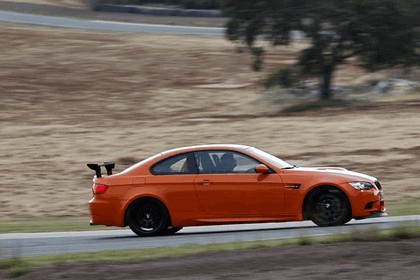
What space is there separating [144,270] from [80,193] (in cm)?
1300

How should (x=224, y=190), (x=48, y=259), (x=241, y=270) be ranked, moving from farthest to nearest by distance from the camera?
1. (x=224, y=190)
2. (x=48, y=259)
3. (x=241, y=270)

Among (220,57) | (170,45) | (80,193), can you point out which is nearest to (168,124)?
(80,193)

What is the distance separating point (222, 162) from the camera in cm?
1536

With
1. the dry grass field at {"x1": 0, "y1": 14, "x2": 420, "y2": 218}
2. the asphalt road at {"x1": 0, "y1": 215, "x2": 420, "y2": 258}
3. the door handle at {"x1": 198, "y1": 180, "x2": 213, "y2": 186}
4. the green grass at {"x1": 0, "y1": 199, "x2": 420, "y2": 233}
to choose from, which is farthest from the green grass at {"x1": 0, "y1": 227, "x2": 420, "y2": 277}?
the dry grass field at {"x1": 0, "y1": 14, "x2": 420, "y2": 218}

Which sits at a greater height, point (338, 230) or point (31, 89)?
point (31, 89)

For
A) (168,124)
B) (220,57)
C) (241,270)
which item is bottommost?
(241,270)

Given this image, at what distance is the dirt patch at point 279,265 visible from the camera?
985 centimetres

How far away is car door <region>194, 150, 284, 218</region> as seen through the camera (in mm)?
15008

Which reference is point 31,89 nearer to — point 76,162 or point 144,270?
point 76,162

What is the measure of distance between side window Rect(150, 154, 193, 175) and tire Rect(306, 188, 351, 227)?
1940 mm

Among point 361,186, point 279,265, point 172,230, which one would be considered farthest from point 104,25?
point 279,265

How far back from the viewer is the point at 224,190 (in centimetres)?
1516

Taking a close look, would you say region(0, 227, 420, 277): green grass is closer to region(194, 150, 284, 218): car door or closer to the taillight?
region(194, 150, 284, 218): car door

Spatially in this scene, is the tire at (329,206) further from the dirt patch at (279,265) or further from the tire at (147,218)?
the dirt patch at (279,265)
